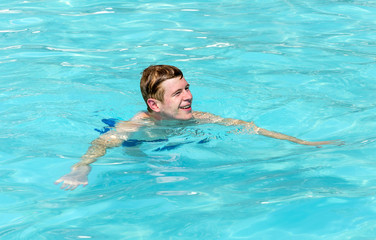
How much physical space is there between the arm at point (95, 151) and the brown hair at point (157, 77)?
12.2 inches

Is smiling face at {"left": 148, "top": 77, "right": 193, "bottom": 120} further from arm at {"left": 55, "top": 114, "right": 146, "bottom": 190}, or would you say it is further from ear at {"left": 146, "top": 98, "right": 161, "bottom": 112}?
arm at {"left": 55, "top": 114, "right": 146, "bottom": 190}

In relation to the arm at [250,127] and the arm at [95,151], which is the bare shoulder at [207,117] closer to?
the arm at [250,127]

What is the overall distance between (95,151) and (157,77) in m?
0.78

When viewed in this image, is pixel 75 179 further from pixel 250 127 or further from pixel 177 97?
pixel 250 127

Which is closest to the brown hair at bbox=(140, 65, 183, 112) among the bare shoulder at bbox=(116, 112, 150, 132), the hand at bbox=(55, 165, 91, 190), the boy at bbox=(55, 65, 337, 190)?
the boy at bbox=(55, 65, 337, 190)

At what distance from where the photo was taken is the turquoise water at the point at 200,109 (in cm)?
322

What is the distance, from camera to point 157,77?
458 centimetres

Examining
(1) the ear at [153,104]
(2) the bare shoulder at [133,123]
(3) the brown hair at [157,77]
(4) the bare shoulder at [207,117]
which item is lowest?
(4) the bare shoulder at [207,117]

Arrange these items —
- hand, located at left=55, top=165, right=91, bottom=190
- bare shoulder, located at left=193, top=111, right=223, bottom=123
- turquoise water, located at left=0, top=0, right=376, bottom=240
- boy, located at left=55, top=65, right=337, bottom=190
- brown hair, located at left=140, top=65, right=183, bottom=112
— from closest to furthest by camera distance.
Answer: turquoise water, located at left=0, top=0, right=376, bottom=240, hand, located at left=55, top=165, right=91, bottom=190, boy, located at left=55, top=65, right=337, bottom=190, brown hair, located at left=140, top=65, right=183, bottom=112, bare shoulder, located at left=193, top=111, right=223, bottom=123

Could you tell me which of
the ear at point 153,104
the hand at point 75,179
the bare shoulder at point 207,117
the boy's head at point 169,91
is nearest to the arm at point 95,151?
the hand at point 75,179

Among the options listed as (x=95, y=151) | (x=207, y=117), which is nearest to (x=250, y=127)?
(x=207, y=117)

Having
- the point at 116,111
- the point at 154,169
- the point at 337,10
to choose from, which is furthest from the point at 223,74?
the point at 337,10

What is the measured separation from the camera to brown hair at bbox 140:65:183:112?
4562 mm

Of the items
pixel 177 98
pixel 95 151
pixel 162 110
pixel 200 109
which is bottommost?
pixel 200 109
